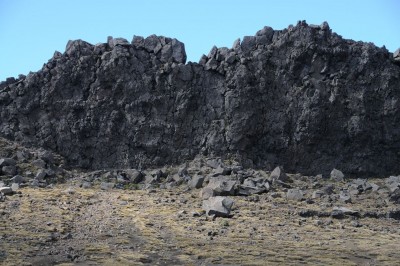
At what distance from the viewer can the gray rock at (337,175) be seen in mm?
38259

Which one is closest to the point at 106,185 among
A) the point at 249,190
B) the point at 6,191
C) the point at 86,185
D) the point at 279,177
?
the point at 86,185

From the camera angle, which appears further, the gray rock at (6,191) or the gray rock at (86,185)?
the gray rock at (86,185)

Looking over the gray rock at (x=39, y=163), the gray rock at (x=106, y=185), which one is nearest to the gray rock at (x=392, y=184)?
the gray rock at (x=106, y=185)

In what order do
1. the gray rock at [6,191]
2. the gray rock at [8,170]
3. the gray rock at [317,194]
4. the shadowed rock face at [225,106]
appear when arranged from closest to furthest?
the gray rock at [6,191] < the gray rock at [317,194] < the gray rock at [8,170] < the shadowed rock face at [225,106]

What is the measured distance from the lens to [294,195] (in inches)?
1184

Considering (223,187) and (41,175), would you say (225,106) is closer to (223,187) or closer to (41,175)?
(223,187)

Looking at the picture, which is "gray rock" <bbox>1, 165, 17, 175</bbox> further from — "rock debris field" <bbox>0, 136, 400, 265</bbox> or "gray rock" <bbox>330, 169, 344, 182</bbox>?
"gray rock" <bbox>330, 169, 344, 182</bbox>

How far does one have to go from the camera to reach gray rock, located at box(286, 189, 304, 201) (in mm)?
29877

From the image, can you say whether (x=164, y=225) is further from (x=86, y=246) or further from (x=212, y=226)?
(x=86, y=246)

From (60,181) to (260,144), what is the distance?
1664 centimetres

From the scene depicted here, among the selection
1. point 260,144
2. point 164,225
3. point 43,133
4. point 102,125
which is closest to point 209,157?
point 260,144

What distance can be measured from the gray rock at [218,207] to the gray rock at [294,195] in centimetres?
550

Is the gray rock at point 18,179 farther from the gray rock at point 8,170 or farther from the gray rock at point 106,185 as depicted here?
the gray rock at point 106,185

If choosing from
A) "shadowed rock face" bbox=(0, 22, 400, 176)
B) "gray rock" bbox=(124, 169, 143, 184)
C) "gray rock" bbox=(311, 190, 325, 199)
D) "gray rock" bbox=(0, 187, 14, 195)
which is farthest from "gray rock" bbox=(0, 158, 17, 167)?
"gray rock" bbox=(311, 190, 325, 199)
